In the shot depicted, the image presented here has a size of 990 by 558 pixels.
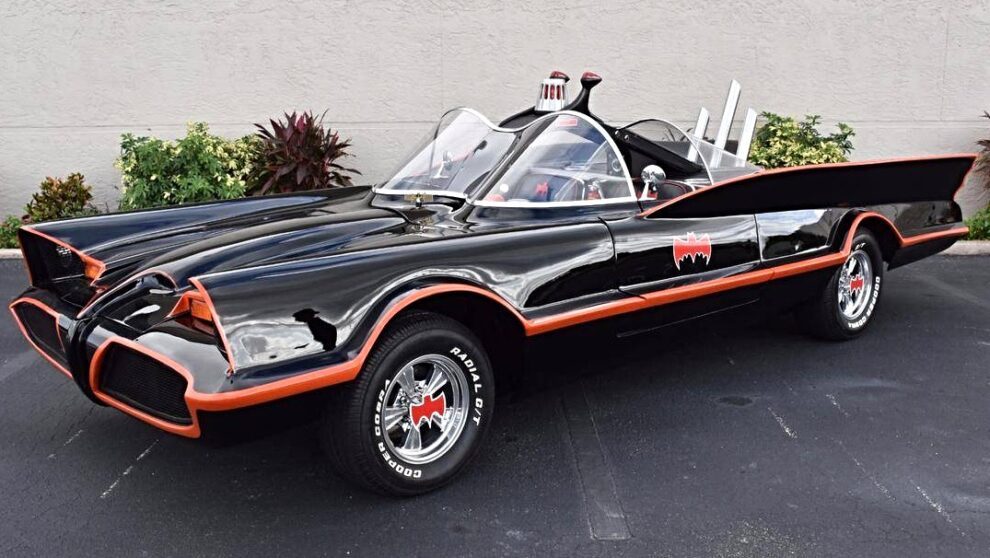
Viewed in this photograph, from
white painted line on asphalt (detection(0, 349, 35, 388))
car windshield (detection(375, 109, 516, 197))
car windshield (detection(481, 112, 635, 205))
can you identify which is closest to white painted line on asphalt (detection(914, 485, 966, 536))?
car windshield (detection(481, 112, 635, 205))

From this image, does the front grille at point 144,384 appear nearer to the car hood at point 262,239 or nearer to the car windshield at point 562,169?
the car hood at point 262,239

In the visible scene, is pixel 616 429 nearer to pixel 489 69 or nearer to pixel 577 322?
pixel 577 322

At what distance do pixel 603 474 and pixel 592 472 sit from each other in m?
0.05

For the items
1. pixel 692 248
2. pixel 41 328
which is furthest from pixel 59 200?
pixel 692 248

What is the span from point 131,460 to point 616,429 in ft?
6.89

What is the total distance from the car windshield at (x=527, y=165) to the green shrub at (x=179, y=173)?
12.9ft

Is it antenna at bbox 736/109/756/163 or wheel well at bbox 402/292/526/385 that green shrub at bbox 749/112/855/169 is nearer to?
antenna at bbox 736/109/756/163

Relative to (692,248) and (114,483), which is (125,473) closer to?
(114,483)

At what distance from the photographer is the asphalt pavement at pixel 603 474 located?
277 cm

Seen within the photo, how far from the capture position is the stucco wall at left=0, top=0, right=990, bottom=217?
8195mm

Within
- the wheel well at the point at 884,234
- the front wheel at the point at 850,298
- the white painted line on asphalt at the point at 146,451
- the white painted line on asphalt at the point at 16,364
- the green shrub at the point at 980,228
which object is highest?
the wheel well at the point at 884,234

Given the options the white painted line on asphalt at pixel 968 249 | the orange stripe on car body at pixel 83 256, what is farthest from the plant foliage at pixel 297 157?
the white painted line on asphalt at pixel 968 249

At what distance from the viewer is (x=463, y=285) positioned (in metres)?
2.99

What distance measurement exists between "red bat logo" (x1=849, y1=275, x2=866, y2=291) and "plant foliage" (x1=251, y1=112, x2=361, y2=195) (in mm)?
4890
